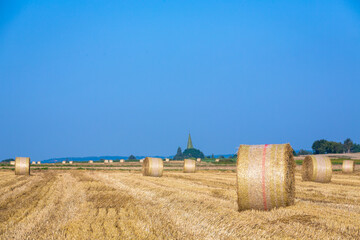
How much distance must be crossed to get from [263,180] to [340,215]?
6.49 feet

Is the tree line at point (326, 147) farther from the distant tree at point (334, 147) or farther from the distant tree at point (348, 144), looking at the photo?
the distant tree at point (348, 144)

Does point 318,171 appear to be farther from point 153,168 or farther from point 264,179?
point 264,179

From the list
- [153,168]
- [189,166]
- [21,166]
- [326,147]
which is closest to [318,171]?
[153,168]

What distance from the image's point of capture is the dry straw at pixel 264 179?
9.81m

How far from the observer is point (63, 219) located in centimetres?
838

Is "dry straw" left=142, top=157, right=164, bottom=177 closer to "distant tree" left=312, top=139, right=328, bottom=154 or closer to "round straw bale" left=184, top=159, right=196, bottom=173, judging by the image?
"round straw bale" left=184, top=159, right=196, bottom=173

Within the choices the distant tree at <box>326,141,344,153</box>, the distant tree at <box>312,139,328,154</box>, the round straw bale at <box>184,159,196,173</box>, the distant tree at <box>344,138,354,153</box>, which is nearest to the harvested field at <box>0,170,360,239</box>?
the round straw bale at <box>184,159,196,173</box>

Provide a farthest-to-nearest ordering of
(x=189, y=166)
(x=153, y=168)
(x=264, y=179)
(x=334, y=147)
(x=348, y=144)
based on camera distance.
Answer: (x=348, y=144)
(x=334, y=147)
(x=189, y=166)
(x=153, y=168)
(x=264, y=179)

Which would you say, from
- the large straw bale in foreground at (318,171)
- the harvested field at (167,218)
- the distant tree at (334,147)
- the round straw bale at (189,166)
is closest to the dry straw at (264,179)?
the harvested field at (167,218)

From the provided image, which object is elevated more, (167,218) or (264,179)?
(264,179)

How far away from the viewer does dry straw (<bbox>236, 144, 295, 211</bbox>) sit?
9.81 meters

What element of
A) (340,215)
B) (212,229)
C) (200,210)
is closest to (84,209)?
(200,210)

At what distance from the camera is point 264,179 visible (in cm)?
996

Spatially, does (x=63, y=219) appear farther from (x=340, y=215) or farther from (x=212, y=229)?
(x=340, y=215)
